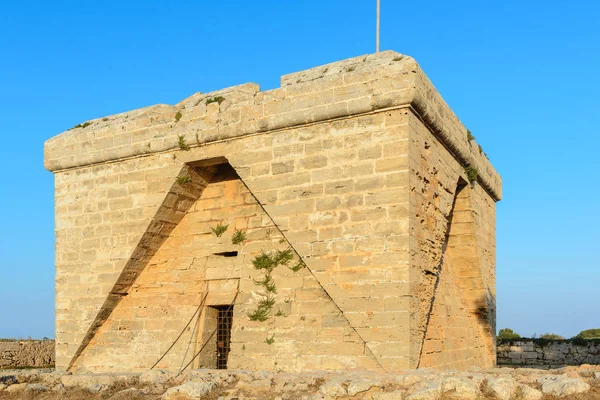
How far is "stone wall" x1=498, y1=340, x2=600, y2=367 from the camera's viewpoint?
699 inches

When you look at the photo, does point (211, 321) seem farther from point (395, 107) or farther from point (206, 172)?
point (395, 107)

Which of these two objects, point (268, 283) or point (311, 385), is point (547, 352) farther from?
point (311, 385)

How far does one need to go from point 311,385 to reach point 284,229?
2.71 meters

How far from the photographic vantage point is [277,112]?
Answer: 964cm

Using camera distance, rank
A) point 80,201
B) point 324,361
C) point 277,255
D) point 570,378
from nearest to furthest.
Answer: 1. point 570,378
2. point 324,361
3. point 277,255
4. point 80,201

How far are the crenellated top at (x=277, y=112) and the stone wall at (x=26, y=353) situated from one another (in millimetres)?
6845

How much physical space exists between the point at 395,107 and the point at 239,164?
103 inches

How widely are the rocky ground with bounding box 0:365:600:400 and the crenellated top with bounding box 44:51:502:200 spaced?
3.54 m

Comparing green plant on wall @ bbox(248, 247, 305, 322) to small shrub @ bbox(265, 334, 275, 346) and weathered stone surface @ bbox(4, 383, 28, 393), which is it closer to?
small shrub @ bbox(265, 334, 275, 346)

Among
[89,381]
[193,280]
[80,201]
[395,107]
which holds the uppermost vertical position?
[395,107]

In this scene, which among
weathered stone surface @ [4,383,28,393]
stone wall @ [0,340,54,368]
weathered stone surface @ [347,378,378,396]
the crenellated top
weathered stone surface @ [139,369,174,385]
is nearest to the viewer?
weathered stone surface @ [347,378,378,396]

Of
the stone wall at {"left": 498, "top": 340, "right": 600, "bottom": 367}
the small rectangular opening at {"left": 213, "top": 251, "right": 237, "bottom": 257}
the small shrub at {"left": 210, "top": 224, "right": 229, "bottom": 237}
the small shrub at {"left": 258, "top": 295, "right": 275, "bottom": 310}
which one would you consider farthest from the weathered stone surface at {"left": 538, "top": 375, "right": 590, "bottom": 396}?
the stone wall at {"left": 498, "top": 340, "right": 600, "bottom": 367}

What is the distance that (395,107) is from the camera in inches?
343

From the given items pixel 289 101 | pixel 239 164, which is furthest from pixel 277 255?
pixel 289 101
